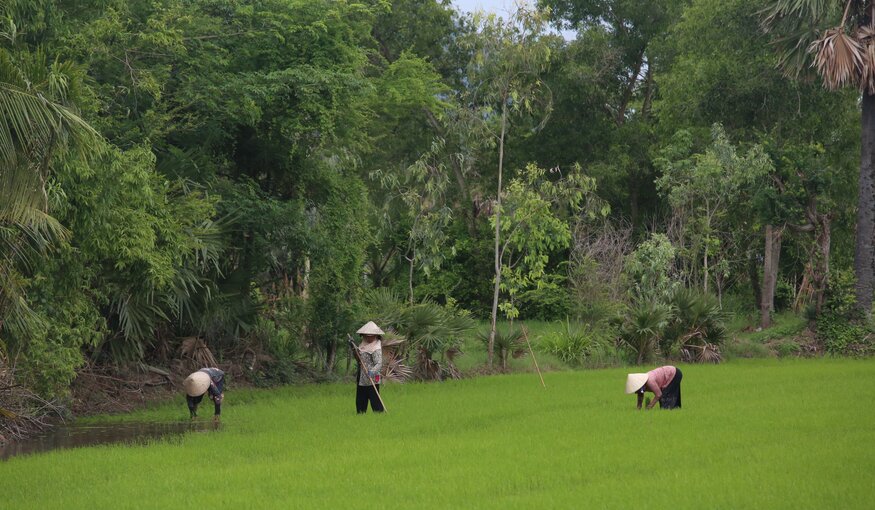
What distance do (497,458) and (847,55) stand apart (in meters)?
20.6

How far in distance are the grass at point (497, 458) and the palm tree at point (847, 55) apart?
421 inches

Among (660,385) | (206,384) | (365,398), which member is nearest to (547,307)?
(365,398)

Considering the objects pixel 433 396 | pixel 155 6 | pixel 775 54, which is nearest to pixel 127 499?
pixel 433 396

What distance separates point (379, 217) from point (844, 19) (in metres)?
16.3

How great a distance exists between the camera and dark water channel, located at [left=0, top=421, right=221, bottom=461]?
1711 centimetres

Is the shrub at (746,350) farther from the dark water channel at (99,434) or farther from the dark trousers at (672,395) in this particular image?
the dark water channel at (99,434)

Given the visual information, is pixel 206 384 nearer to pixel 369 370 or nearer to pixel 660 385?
pixel 369 370

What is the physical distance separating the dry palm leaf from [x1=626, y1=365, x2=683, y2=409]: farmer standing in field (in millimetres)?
14651

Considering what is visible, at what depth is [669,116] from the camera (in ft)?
135

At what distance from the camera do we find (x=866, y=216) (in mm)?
31625

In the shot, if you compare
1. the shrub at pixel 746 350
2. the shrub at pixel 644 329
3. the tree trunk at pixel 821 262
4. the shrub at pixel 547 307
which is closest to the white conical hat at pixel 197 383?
the shrub at pixel 644 329

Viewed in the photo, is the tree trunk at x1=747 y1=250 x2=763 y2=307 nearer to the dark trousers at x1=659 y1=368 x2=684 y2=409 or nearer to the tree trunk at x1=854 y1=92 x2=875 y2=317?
the tree trunk at x1=854 y1=92 x2=875 y2=317

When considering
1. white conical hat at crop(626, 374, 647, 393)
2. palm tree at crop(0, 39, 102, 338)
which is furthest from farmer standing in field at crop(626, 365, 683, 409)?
palm tree at crop(0, 39, 102, 338)

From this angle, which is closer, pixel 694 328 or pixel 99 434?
pixel 99 434
